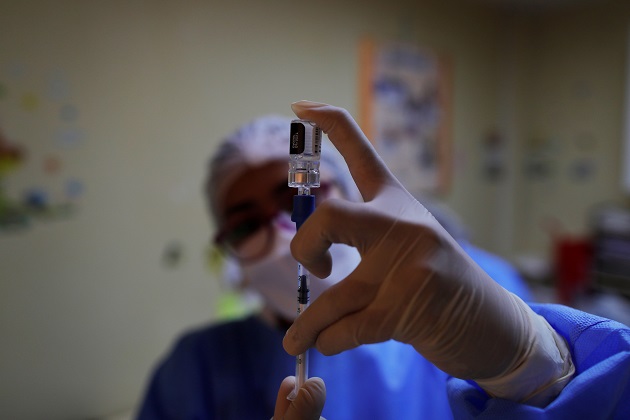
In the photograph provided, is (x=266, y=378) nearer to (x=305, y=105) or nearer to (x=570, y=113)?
(x=305, y=105)

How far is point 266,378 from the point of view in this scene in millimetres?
954

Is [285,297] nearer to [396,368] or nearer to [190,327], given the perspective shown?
[396,368]

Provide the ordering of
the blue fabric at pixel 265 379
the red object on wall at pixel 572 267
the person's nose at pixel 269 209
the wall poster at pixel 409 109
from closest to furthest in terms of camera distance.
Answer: the blue fabric at pixel 265 379 < the person's nose at pixel 269 209 < the wall poster at pixel 409 109 < the red object on wall at pixel 572 267

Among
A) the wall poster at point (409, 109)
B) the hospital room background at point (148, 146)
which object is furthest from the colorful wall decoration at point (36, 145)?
the wall poster at point (409, 109)

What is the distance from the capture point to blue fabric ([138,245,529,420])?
0.68 metres

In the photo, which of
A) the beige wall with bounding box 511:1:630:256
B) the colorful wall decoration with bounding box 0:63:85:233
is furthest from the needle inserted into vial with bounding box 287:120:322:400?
the beige wall with bounding box 511:1:630:256

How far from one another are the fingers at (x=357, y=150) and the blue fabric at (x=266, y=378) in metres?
0.28

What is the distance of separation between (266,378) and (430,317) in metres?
0.61

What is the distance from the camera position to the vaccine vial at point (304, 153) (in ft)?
1.57

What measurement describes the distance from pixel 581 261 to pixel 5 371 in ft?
7.19

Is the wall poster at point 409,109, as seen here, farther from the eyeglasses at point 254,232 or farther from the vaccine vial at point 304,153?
the vaccine vial at point 304,153

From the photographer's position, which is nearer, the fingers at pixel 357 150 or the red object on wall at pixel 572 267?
the fingers at pixel 357 150

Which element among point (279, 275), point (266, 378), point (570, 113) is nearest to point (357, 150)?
point (279, 275)

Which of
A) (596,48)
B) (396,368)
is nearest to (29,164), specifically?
(396,368)
